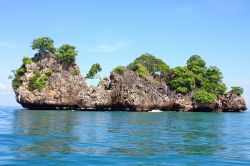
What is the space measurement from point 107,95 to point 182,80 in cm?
1739

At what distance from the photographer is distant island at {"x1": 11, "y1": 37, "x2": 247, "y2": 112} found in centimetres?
7756

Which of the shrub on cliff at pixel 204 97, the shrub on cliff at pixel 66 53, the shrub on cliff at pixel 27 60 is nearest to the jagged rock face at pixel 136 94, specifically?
the shrub on cliff at pixel 204 97

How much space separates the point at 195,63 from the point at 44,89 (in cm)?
3511

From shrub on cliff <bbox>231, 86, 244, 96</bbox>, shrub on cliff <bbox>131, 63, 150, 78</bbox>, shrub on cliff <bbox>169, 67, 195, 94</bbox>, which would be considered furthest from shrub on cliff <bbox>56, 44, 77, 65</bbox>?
shrub on cliff <bbox>231, 86, 244, 96</bbox>

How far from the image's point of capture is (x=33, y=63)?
85.4 metres

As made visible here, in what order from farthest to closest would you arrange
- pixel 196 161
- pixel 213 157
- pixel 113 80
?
pixel 113 80 → pixel 213 157 → pixel 196 161

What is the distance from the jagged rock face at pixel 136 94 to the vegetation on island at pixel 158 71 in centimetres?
204

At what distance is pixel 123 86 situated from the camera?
77.2 meters

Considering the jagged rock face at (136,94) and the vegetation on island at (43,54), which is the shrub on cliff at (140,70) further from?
the vegetation on island at (43,54)

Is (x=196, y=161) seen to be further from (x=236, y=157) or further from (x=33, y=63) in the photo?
(x=33, y=63)

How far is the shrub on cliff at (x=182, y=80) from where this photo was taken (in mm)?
81250

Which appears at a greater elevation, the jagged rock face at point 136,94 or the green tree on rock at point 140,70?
the green tree on rock at point 140,70

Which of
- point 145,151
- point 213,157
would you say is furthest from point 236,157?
point 145,151

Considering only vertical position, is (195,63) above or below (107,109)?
above
